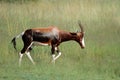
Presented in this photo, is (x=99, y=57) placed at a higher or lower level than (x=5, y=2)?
lower

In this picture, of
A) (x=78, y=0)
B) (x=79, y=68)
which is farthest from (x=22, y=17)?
(x=79, y=68)

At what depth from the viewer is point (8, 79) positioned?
452 inches

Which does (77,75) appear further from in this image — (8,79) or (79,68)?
(8,79)

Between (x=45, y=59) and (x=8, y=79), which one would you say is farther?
(x=45, y=59)

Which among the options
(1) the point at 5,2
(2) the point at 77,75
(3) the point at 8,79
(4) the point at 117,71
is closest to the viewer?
(3) the point at 8,79

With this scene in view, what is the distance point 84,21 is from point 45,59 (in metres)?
4.26

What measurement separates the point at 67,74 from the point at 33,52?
2687mm

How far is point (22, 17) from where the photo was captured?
58.2 ft

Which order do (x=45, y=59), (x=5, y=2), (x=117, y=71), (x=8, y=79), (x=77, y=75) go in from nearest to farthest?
1. (x=8, y=79)
2. (x=77, y=75)
3. (x=117, y=71)
4. (x=45, y=59)
5. (x=5, y=2)

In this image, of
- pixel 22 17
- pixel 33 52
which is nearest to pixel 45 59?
pixel 33 52

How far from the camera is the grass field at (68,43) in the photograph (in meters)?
12.5

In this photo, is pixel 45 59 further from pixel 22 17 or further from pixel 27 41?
pixel 22 17

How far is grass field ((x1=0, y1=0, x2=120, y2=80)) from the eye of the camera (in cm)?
1248

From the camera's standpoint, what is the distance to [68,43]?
1578cm
